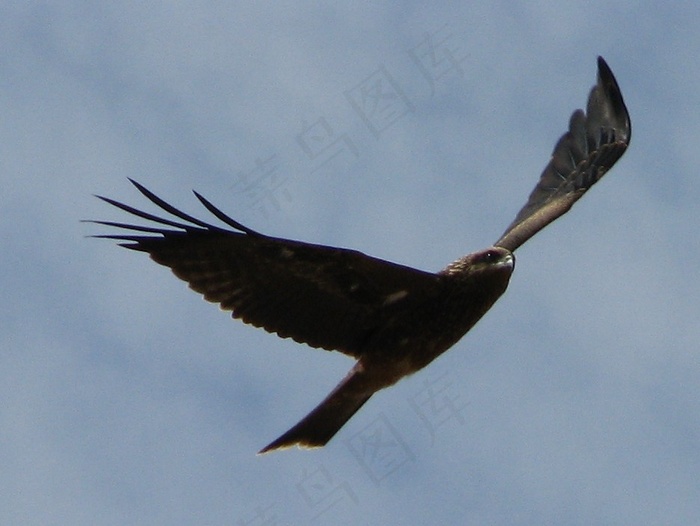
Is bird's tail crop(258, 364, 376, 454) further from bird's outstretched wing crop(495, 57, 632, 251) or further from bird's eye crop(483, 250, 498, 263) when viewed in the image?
bird's outstretched wing crop(495, 57, 632, 251)

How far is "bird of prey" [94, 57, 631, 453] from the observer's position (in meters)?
8.27

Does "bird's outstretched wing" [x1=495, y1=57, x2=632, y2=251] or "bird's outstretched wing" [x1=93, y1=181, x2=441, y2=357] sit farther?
"bird's outstretched wing" [x1=495, y1=57, x2=632, y2=251]

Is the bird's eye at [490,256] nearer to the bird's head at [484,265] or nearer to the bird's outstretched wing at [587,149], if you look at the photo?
the bird's head at [484,265]

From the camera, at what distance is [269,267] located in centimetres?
845

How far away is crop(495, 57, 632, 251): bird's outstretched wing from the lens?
36.3ft

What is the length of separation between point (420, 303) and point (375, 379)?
615mm

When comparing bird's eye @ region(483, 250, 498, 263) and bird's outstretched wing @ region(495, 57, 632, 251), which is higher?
bird's outstretched wing @ region(495, 57, 632, 251)

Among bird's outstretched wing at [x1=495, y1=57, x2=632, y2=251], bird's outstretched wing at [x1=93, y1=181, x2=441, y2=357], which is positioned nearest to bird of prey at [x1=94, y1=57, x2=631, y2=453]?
bird's outstretched wing at [x1=93, y1=181, x2=441, y2=357]

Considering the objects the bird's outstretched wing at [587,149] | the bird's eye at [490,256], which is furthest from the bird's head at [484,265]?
the bird's outstretched wing at [587,149]

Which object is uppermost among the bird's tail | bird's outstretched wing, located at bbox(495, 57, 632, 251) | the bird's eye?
bird's outstretched wing, located at bbox(495, 57, 632, 251)

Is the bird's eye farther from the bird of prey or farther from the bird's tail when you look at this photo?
the bird's tail

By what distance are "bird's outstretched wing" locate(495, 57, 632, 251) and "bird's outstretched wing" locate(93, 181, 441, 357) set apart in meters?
2.32

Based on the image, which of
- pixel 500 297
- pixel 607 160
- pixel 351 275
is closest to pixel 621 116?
pixel 607 160

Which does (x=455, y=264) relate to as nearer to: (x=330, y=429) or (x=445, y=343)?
(x=445, y=343)
